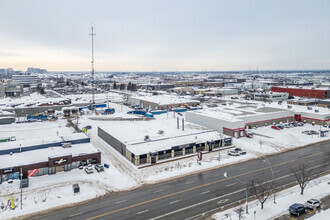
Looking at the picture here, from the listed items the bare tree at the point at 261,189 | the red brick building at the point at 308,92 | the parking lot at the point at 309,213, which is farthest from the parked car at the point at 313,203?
the red brick building at the point at 308,92

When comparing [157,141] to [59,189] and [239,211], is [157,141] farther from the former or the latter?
[239,211]

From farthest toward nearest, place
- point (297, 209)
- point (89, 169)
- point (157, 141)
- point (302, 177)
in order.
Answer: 1. point (157, 141)
2. point (89, 169)
3. point (302, 177)
4. point (297, 209)

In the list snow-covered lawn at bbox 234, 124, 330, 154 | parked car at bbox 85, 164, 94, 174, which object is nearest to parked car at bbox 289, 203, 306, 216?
snow-covered lawn at bbox 234, 124, 330, 154

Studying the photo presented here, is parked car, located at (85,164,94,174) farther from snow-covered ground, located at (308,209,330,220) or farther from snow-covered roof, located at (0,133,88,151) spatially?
snow-covered ground, located at (308,209,330,220)

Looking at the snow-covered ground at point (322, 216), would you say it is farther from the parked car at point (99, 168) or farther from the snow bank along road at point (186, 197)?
the parked car at point (99, 168)

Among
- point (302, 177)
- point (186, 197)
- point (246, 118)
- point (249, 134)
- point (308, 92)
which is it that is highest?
point (308, 92)

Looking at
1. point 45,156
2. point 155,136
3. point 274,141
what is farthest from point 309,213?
point 45,156
